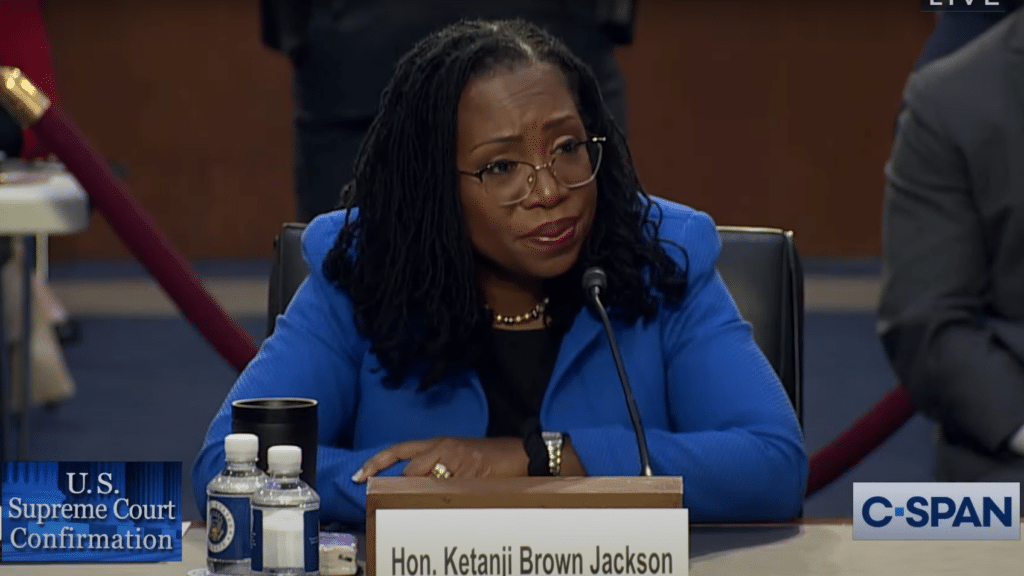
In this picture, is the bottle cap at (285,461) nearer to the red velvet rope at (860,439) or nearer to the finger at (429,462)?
the finger at (429,462)

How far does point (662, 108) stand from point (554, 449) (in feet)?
21.4

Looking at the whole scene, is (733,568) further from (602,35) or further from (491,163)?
(602,35)

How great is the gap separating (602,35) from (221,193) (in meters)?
5.55

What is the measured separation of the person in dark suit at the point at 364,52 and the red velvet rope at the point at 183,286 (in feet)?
0.79

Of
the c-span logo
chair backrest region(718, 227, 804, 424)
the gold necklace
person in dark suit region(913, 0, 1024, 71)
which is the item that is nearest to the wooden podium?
the c-span logo

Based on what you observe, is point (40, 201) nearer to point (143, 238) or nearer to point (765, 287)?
point (143, 238)

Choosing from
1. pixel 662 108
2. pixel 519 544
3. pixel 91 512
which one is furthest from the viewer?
pixel 662 108

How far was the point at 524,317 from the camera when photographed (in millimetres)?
1750

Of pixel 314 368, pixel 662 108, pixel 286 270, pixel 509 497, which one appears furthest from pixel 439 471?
pixel 662 108

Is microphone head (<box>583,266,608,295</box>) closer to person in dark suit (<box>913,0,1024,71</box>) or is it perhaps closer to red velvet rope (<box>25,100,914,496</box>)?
red velvet rope (<box>25,100,914,496</box>)

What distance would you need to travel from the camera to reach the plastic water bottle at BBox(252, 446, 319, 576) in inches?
44.1

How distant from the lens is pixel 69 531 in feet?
4.25

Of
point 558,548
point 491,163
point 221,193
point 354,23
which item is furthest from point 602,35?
point 221,193

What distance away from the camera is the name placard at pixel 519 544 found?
1.09 meters
